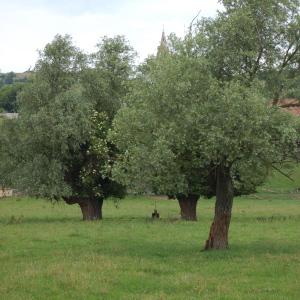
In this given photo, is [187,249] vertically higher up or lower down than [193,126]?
lower down

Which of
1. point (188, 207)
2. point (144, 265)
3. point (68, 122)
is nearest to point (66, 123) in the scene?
point (68, 122)

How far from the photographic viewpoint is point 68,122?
117 feet

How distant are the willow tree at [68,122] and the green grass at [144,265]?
20.1 feet

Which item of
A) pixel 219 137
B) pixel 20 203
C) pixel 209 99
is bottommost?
pixel 20 203

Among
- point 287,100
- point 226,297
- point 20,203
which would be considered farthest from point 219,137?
point 20,203

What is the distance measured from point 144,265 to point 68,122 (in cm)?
1911

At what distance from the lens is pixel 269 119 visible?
59.9 feet

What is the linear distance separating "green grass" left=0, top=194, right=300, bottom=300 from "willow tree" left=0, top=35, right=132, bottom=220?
20.1ft

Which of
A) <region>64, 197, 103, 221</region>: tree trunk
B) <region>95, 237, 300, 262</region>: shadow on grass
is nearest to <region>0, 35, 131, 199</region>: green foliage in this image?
<region>64, 197, 103, 221</region>: tree trunk

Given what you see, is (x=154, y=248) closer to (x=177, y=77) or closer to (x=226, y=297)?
(x=177, y=77)

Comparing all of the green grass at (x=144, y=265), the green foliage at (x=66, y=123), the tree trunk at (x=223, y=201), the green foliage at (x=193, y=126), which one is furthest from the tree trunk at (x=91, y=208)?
the green foliage at (x=193, y=126)

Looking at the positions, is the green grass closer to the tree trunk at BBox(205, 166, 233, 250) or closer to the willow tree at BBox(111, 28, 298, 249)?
the tree trunk at BBox(205, 166, 233, 250)

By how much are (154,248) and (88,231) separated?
8296mm

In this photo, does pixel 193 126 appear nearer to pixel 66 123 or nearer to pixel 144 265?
pixel 144 265
